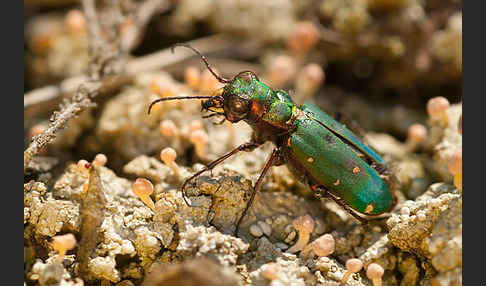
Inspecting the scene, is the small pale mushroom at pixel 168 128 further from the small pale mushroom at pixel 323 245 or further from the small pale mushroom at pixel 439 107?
the small pale mushroom at pixel 439 107

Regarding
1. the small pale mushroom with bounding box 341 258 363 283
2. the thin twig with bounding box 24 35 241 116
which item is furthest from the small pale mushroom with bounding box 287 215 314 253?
the thin twig with bounding box 24 35 241 116

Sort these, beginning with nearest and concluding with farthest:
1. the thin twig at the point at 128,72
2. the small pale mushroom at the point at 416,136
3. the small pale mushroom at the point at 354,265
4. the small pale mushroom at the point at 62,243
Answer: the small pale mushroom at the point at 62,243
the small pale mushroom at the point at 354,265
the small pale mushroom at the point at 416,136
the thin twig at the point at 128,72

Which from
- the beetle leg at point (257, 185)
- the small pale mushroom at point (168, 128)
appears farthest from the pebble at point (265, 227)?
the small pale mushroom at point (168, 128)

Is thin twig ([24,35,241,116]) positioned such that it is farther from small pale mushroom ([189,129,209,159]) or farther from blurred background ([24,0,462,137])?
small pale mushroom ([189,129,209,159])

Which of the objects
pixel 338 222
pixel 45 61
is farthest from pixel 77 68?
pixel 338 222

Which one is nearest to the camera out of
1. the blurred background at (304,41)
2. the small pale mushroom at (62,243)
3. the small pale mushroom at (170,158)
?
the small pale mushroom at (62,243)

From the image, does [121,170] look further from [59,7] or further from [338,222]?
[59,7]

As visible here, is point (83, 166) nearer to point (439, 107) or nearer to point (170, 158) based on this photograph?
point (170, 158)
